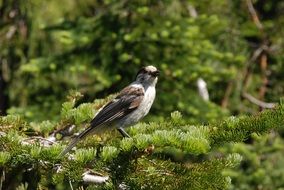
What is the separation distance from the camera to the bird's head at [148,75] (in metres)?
5.27

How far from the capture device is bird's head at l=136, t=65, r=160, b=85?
17.3 ft

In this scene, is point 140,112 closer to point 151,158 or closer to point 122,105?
point 122,105

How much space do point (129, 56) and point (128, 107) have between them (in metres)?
2.28

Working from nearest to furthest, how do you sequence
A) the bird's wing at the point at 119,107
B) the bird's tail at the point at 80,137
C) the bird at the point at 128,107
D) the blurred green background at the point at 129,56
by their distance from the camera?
the bird's tail at the point at 80,137 → the bird's wing at the point at 119,107 → the bird at the point at 128,107 → the blurred green background at the point at 129,56

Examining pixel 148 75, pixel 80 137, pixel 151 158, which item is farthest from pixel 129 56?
pixel 151 158

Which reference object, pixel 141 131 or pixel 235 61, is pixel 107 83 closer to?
pixel 235 61

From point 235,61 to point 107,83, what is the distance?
1.96 meters

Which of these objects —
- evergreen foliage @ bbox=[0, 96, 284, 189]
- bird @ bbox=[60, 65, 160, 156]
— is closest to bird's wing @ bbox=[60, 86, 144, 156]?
bird @ bbox=[60, 65, 160, 156]

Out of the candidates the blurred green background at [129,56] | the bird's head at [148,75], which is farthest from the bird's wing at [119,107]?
the blurred green background at [129,56]

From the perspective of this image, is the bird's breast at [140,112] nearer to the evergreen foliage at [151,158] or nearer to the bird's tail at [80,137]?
the bird's tail at [80,137]

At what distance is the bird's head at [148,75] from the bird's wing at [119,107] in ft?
0.39

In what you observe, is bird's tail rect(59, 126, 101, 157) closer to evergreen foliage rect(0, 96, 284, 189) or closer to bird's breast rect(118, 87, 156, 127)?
evergreen foliage rect(0, 96, 284, 189)

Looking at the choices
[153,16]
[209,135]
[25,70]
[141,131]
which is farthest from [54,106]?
[209,135]

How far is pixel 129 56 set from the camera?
719cm
